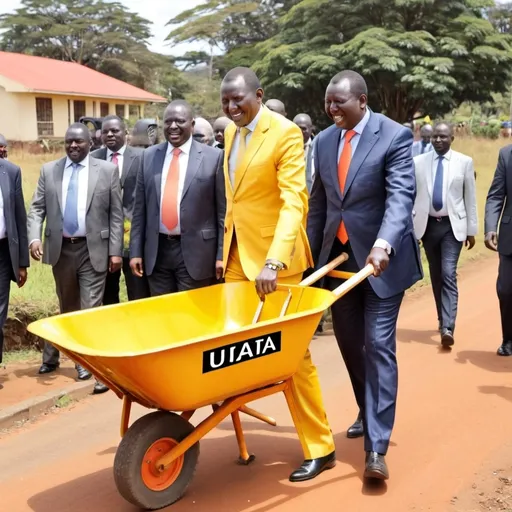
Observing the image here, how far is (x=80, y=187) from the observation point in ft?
20.6

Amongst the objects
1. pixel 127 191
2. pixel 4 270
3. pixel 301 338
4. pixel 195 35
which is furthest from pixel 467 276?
pixel 195 35

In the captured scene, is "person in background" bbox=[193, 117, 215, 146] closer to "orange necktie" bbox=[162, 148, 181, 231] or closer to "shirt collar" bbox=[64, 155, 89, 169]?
"shirt collar" bbox=[64, 155, 89, 169]

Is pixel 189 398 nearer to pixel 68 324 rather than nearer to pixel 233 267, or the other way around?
pixel 68 324

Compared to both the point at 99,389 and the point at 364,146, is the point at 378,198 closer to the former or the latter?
the point at 364,146

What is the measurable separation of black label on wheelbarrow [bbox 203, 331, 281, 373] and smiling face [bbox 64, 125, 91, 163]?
310 cm

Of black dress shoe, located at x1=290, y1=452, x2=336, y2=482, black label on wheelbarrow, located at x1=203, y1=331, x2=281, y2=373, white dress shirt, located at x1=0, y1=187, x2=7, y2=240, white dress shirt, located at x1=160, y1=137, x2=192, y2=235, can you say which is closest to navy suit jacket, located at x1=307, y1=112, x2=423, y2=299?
black label on wheelbarrow, located at x1=203, y1=331, x2=281, y2=373

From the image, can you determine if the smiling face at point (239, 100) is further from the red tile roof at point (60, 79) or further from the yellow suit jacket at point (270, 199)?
the red tile roof at point (60, 79)

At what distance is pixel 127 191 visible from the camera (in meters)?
6.74

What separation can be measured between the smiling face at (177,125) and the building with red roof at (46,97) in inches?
996

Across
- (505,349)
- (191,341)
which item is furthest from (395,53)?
(191,341)

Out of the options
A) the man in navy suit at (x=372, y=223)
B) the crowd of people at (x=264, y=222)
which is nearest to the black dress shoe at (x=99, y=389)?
the crowd of people at (x=264, y=222)

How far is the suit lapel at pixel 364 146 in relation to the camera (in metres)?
4.32

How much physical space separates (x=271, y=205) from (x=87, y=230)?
2.29 m

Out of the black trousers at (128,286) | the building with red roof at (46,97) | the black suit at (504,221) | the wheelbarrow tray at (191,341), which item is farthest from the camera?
the building with red roof at (46,97)
